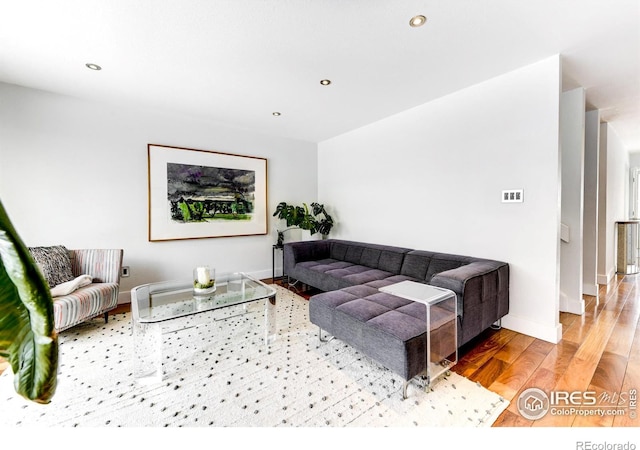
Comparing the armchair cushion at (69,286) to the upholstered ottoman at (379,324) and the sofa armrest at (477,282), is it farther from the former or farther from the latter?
the sofa armrest at (477,282)

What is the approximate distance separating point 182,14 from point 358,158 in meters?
2.90

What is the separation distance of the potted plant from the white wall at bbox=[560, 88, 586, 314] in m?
3.03

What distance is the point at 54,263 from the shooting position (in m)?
2.59

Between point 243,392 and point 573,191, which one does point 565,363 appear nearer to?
point 573,191

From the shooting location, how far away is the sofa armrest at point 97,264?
2.86 m

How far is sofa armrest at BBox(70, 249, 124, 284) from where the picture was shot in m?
2.86

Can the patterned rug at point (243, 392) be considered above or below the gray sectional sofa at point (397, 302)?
below

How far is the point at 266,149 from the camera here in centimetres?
446

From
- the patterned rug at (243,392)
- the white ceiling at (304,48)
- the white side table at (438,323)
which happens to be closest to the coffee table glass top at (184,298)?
the patterned rug at (243,392)

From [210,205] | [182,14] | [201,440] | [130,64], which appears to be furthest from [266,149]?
[201,440]

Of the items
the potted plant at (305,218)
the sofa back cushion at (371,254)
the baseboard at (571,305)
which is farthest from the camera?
the potted plant at (305,218)

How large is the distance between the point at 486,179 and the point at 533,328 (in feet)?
4.70

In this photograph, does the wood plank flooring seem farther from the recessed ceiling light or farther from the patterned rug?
the recessed ceiling light

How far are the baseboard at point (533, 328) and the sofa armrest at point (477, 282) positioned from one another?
22 cm
